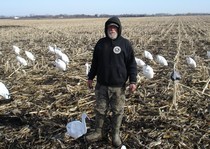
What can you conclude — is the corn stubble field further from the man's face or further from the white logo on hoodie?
the man's face

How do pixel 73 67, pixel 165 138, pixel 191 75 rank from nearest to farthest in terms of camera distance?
pixel 165 138
pixel 191 75
pixel 73 67

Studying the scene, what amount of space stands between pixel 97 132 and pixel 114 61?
1249 millimetres

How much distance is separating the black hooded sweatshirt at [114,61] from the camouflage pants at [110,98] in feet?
0.27

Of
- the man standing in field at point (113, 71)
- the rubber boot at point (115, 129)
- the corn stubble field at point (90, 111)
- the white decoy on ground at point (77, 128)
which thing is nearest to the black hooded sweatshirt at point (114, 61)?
the man standing in field at point (113, 71)

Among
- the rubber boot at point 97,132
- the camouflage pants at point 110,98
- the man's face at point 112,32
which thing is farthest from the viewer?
the rubber boot at point 97,132

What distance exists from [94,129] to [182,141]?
1.51 m

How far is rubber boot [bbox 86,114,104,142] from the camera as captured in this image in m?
5.59

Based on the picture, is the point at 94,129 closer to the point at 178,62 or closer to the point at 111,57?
the point at 111,57

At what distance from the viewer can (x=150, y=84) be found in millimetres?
9039

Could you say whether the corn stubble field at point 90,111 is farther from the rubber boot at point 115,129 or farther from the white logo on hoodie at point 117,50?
the white logo on hoodie at point 117,50

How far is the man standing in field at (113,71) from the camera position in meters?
5.19

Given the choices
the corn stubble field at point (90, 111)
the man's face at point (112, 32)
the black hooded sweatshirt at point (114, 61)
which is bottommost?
the corn stubble field at point (90, 111)

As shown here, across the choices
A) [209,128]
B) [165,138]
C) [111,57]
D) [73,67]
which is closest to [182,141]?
[165,138]

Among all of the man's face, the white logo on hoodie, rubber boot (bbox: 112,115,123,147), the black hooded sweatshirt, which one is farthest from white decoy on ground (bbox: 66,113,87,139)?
the man's face
